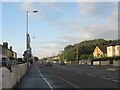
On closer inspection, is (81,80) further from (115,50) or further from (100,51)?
(100,51)

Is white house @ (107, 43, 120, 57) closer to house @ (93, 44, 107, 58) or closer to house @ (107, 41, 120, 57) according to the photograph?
house @ (107, 41, 120, 57)

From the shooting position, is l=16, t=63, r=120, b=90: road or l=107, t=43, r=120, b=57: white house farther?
l=107, t=43, r=120, b=57: white house

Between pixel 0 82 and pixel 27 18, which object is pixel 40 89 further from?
pixel 27 18

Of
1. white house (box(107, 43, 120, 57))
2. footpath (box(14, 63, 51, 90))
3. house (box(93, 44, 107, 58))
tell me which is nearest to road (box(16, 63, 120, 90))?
footpath (box(14, 63, 51, 90))

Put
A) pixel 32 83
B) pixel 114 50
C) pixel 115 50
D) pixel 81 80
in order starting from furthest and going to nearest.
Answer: pixel 114 50
pixel 115 50
pixel 81 80
pixel 32 83

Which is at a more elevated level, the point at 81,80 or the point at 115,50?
the point at 115,50

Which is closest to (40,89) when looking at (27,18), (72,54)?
(27,18)

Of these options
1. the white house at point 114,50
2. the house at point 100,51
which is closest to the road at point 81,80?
the white house at point 114,50

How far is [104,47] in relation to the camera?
169750 mm

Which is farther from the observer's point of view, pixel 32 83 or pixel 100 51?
pixel 100 51

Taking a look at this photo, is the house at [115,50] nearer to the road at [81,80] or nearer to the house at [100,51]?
the house at [100,51]

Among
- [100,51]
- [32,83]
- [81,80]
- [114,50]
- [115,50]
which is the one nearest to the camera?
[32,83]

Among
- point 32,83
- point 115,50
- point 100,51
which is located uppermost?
point 115,50

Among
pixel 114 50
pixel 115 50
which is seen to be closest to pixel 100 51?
pixel 114 50
